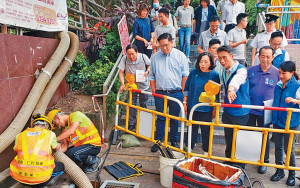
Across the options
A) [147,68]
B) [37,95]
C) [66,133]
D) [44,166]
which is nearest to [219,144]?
[147,68]

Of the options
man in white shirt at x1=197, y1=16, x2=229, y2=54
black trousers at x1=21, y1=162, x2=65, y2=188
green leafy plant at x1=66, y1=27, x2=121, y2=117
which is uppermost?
man in white shirt at x1=197, y1=16, x2=229, y2=54

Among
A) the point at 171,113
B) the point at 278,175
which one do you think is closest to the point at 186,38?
the point at 171,113

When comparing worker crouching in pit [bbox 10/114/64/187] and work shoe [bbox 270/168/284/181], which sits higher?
worker crouching in pit [bbox 10/114/64/187]

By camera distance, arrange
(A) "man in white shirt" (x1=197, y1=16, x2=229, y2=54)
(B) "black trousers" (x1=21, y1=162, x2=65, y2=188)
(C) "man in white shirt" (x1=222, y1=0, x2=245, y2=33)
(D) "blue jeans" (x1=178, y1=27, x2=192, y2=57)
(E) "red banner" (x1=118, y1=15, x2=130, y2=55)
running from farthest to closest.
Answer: (C) "man in white shirt" (x1=222, y1=0, x2=245, y2=33)
(D) "blue jeans" (x1=178, y1=27, x2=192, y2=57)
(E) "red banner" (x1=118, y1=15, x2=130, y2=55)
(A) "man in white shirt" (x1=197, y1=16, x2=229, y2=54)
(B) "black trousers" (x1=21, y1=162, x2=65, y2=188)

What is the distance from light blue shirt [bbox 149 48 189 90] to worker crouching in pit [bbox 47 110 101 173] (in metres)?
1.57

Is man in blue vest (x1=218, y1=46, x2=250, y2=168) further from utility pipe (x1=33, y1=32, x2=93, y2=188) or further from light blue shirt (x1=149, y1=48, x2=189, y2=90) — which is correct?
utility pipe (x1=33, y1=32, x2=93, y2=188)

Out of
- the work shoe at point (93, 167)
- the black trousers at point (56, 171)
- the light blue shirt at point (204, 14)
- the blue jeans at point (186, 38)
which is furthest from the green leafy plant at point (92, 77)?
the light blue shirt at point (204, 14)

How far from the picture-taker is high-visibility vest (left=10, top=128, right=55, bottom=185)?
10.9 feet

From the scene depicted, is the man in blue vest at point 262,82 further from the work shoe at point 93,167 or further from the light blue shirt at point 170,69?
the work shoe at point 93,167

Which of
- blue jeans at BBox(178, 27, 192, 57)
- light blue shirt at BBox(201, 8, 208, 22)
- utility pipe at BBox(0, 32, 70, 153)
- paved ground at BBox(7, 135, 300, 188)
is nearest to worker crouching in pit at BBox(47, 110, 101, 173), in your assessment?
paved ground at BBox(7, 135, 300, 188)

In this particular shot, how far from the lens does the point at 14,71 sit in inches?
182

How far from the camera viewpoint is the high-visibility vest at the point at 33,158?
10.9 ft

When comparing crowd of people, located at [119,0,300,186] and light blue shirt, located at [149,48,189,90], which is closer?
crowd of people, located at [119,0,300,186]

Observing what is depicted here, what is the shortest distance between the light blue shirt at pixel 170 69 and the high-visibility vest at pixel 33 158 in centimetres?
234
